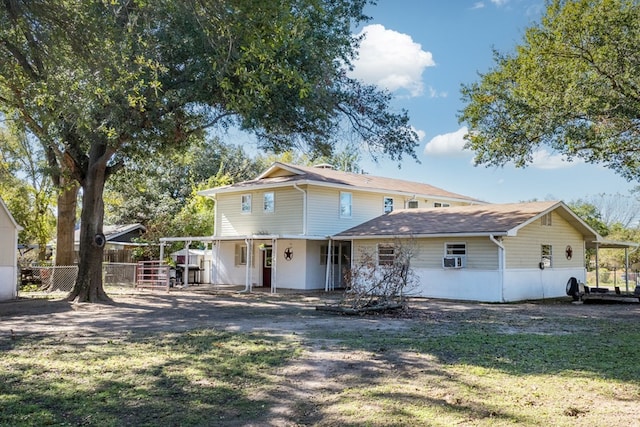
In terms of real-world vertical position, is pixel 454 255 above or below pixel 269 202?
below

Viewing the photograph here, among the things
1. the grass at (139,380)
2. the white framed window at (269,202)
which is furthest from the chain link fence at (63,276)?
the grass at (139,380)

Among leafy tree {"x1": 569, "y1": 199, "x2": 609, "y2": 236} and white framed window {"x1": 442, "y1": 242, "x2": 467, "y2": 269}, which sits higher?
leafy tree {"x1": 569, "y1": 199, "x2": 609, "y2": 236}

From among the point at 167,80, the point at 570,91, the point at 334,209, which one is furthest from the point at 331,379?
the point at 334,209

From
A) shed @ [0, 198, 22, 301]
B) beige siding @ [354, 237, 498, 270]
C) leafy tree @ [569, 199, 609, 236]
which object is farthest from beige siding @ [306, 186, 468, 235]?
leafy tree @ [569, 199, 609, 236]

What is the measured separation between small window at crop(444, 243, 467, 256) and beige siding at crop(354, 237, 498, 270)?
114mm

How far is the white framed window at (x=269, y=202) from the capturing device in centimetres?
2430

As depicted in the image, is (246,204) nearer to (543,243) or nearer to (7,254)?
(7,254)

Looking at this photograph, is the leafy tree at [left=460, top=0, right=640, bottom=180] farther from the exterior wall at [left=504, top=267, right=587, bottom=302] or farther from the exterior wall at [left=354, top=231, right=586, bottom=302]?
the exterior wall at [left=504, top=267, right=587, bottom=302]

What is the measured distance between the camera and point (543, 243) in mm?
20453

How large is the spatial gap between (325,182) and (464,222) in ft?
20.1

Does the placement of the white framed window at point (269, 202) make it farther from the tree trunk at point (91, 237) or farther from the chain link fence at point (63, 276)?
the tree trunk at point (91, 237)

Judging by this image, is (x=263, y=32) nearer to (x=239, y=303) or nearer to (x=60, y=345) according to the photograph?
(x=60, y=345)

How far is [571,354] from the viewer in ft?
26.3

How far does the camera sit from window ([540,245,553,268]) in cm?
2047
